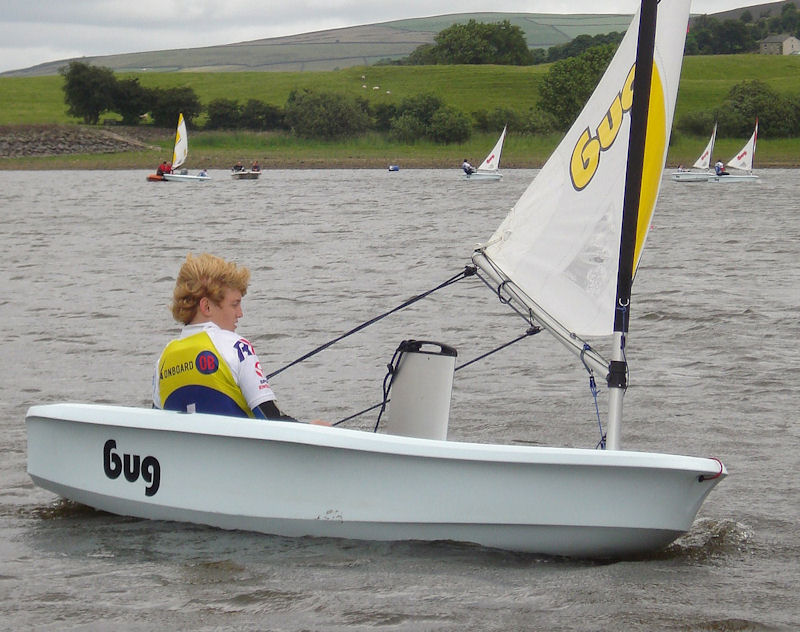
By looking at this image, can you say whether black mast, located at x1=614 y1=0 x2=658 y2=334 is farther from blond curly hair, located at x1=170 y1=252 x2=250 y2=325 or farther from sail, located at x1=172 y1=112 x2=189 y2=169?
sail, located at x1=172 y1=112 x2=189 y2=169

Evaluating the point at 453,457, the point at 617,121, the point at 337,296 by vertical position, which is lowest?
the point at 337,296

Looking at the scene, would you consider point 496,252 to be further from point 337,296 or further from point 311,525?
point 337,296

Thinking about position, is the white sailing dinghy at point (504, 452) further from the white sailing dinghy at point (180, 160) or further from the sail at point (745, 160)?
the sail at point (745, 160)

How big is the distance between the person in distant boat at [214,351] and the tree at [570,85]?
273 ft

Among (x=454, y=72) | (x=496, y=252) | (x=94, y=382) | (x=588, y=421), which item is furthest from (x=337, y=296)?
(x=454, y=72)

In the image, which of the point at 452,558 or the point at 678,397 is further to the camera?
the point at 678,397

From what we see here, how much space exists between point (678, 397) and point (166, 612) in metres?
5.83

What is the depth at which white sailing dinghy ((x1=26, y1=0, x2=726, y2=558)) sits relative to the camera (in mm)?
5316

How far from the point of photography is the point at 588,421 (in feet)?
30.1

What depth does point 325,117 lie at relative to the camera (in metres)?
85.1

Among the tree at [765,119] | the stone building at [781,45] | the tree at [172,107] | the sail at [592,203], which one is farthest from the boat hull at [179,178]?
the stone building at [781,45]

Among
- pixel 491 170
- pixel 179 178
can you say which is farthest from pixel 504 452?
pixel 491 170

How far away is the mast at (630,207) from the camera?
574 centimetres

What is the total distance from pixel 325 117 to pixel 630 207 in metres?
80.6
